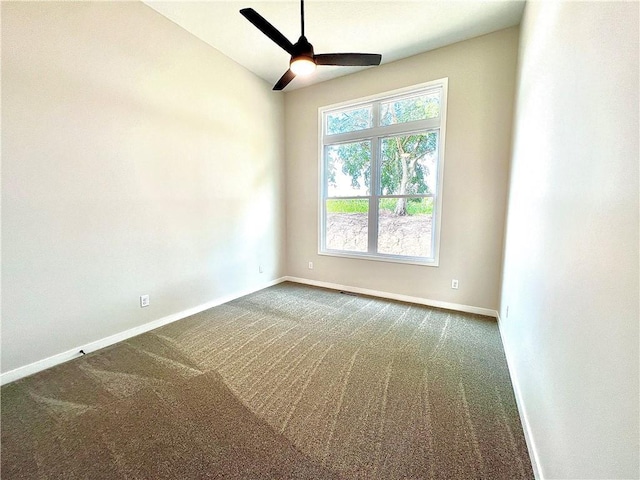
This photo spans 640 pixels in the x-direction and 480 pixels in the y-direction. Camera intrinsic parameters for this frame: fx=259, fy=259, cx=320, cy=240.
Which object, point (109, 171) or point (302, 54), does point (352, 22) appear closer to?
point (302, 54)

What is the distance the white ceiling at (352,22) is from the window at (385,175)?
1.80 ft

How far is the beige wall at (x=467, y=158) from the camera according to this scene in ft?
9.41

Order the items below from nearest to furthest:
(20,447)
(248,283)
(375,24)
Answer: (20,447) → (375,24) → (248,283)

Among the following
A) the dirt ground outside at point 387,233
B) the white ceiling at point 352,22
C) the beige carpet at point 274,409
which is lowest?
the beige carpet at point 274,409

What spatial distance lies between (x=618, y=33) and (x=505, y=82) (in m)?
2.50

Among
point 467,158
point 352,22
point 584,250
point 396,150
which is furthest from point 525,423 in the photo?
point 352,22

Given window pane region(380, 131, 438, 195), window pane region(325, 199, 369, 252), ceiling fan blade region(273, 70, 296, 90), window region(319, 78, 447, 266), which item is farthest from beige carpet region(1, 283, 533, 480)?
ceiling fan blade region(273, 70, 296, 90)

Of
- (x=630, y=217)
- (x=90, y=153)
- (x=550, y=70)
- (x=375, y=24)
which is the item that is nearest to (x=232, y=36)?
(x=375, y=24)

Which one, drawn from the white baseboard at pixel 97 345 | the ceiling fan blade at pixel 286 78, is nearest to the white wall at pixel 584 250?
the ceiling fan blade at pixel 286 78

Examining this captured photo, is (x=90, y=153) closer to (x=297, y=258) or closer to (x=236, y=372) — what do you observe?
(x=236, y=372)

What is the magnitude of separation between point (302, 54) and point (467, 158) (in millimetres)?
2228

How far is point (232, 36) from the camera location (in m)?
2.92

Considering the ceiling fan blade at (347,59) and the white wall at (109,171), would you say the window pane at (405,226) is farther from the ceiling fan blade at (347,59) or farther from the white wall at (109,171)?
the white wall at (109,171)

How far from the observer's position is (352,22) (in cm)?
265
